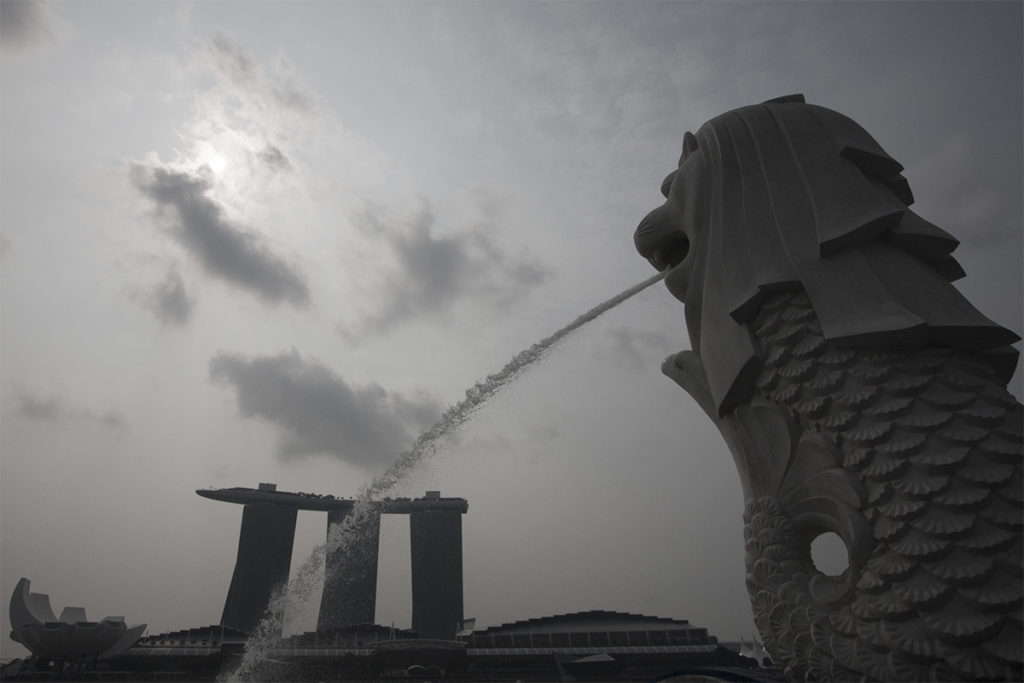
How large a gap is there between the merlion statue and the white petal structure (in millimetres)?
34476

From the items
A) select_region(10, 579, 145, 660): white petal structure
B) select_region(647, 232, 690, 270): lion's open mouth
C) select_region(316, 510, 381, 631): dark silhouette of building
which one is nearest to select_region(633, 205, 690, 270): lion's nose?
select_region(647, 232, 690, 270): lion's open mouth

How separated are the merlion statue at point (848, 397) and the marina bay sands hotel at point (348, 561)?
45.9 m

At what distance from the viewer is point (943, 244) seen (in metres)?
7.07

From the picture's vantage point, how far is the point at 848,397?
6133mm

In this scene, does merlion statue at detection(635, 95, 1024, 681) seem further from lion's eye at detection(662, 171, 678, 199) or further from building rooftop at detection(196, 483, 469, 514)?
building rooftop at detection(196, 483, 469, 514)

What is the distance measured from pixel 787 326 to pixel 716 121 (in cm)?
326

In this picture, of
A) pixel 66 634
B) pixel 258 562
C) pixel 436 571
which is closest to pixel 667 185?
pixel 66 634

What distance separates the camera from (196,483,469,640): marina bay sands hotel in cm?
5059

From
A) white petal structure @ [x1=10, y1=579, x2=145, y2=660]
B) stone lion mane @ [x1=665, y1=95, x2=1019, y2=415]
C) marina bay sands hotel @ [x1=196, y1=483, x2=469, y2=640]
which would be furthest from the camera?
marina bay sands hotel @ [x1=196, y1=483, x2=469, y2=640]

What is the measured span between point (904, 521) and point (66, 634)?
122 ft

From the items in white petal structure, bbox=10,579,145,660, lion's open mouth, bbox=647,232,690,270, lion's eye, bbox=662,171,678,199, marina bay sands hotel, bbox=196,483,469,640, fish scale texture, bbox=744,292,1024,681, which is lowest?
fish scale texture, bbox=744,292,1024,681

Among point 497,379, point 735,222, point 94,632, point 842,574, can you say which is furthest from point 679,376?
point 94,632

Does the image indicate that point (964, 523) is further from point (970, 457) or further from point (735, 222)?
point (735, 222)

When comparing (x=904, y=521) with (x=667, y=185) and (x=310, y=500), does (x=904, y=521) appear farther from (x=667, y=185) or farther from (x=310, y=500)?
(x=310, y=500)
